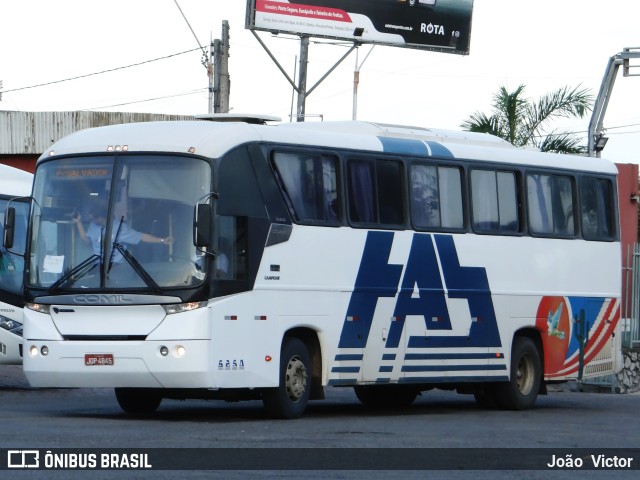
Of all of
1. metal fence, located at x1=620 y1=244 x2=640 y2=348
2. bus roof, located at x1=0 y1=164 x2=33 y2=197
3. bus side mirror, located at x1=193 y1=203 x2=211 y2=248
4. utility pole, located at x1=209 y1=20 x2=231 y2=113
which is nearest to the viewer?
bus side mirror, located at x1=193 y1=203 x2=211 y2=248

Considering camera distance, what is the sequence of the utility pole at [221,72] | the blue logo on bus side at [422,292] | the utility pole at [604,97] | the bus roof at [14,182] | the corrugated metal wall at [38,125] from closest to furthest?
the blue logo on bus side at [422,292] < the bus roof at [14,182] < the utility pole at [604,97] < the utility pole at [221,72] < the corrugated metal wall at [38,125]

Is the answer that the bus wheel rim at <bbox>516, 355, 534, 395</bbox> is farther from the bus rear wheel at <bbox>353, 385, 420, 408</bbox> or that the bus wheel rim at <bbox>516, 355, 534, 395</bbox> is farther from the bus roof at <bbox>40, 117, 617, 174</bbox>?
the bus roof at <bbox>40, 117, 617, 174</bbox>

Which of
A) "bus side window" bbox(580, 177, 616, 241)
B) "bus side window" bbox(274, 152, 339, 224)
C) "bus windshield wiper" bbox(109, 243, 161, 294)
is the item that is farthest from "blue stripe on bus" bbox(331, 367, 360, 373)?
"bus side window" bbox(580, 177, 616, 241)

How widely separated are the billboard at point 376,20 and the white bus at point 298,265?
17.8 m

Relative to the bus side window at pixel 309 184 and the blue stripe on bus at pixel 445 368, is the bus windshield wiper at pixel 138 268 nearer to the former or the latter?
the bus side window at pixel 309 184

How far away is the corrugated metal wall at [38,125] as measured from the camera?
42.0 metres

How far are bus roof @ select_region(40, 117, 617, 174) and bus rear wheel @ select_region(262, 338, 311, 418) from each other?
88.3 inches

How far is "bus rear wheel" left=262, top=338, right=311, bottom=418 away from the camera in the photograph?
53.7ft

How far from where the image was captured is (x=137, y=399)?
56.8 feet

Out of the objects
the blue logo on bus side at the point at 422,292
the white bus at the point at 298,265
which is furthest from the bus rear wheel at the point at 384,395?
the blue logo on bus side at the point at 422,292

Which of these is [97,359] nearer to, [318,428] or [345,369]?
[318,428]

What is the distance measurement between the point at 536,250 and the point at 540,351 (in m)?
1.38

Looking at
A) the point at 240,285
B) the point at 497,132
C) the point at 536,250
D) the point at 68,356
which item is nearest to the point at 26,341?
the point at 68,356

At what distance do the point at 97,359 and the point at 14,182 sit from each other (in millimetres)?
8508
